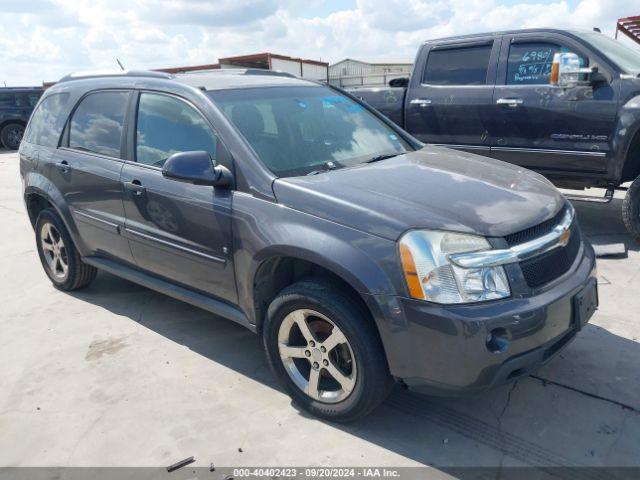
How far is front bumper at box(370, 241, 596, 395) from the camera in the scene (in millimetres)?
2344

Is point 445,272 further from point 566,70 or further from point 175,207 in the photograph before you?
point 566,70

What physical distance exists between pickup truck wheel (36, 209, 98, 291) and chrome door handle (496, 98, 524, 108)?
434 cm

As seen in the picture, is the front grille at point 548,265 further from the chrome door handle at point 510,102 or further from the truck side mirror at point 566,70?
the chrome door handle at point 510,102

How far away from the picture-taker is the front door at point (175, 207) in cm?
317

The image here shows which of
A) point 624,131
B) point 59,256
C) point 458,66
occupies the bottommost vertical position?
point 59,256

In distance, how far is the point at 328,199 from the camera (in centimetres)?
270

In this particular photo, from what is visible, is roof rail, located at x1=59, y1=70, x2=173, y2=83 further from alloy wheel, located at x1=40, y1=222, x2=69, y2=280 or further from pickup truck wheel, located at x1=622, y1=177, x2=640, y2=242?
pickup truck wheel, located at x1=622, y1=177, x2=640, y2=242

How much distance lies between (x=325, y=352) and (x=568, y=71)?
151 inches

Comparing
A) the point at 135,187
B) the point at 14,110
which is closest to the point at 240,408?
the point at 135,187

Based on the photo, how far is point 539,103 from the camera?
18.3 feet

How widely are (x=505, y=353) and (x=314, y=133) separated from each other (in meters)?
1.79

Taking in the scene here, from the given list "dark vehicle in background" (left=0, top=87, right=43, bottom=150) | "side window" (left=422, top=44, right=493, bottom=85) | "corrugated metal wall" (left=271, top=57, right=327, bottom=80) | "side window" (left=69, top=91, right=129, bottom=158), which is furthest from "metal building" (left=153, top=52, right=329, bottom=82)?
"side window" (left=69, top=91, right=129, bottom=158)

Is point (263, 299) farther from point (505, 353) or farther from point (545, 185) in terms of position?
point (545, 185)

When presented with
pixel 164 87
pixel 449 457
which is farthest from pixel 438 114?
pixel 449 457
